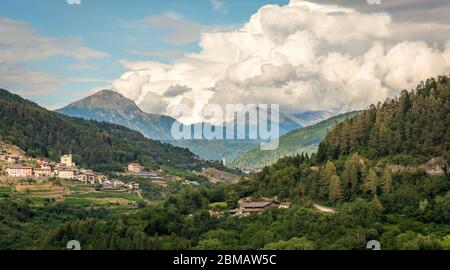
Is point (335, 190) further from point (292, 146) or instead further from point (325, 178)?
point (292, 146)

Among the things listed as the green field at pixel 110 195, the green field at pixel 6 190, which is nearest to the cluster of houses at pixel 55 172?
the green field at pixel 110 195

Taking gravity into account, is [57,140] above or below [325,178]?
above

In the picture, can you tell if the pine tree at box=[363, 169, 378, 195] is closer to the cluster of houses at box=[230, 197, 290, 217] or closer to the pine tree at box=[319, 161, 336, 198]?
the pine tree at box=[319, 161, 336, 198]

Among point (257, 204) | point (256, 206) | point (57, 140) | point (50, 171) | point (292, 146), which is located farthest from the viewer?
point (292, 146)

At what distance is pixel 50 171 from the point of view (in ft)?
207

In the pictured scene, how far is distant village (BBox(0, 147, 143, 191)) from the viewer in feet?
196

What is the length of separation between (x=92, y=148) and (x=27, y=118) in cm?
940

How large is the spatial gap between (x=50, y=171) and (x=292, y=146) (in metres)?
95.9

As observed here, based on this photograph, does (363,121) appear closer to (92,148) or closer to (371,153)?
(371,153)

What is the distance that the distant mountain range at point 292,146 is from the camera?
14388 centimetres

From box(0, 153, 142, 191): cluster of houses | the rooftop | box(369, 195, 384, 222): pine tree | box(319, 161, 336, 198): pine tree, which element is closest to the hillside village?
box(0, 153, 142, 191): cluster of houses

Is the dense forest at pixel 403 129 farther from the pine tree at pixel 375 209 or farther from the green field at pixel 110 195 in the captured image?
the green field at pixel 110 195

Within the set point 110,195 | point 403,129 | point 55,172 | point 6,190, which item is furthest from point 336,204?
point 55,172

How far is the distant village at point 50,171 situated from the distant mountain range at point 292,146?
2973 inches
